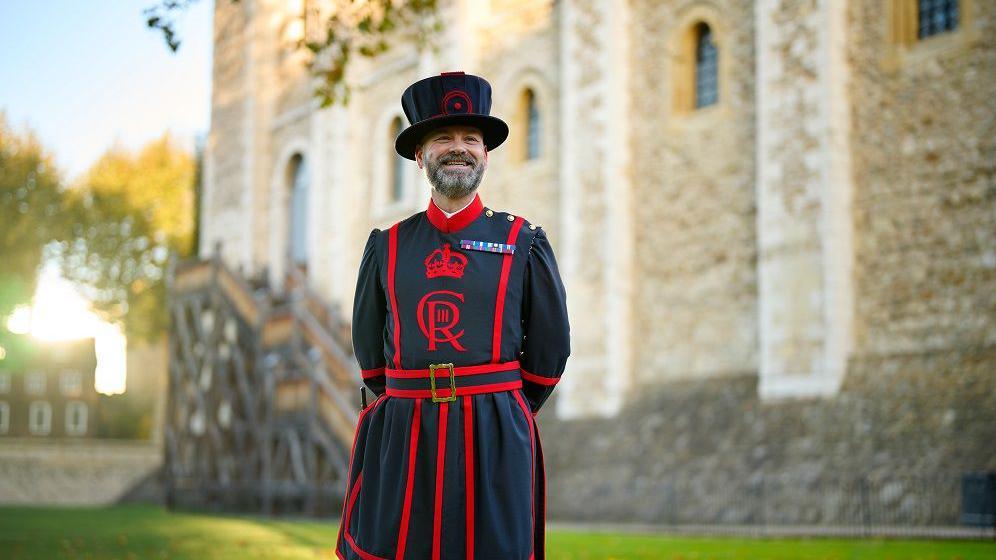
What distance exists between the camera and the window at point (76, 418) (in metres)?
53.0

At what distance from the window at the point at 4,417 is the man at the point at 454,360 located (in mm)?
52701

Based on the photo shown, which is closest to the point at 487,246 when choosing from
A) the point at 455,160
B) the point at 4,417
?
the point at 455,160

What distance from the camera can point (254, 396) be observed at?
21578 millimetres

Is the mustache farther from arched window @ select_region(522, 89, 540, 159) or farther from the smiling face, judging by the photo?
arched window @ select_region(522, 89, 540, 159)

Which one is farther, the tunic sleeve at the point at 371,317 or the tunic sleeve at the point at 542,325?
the tunic sleeve at the point at 371,317

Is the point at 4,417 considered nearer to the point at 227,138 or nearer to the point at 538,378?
the point at 227,138

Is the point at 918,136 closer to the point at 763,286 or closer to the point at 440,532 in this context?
the point at 763,286

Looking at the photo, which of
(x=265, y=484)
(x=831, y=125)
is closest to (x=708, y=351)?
(x=831, y=125)

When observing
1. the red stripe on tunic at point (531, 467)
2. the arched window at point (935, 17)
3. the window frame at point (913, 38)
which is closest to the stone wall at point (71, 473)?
the window frame at point (913, 38)

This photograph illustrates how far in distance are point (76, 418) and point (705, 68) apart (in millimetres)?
43219

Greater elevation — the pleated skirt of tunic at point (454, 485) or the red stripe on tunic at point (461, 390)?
the red stripe on tunic at point (461, 390)

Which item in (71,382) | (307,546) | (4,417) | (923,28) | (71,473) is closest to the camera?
(307,546)

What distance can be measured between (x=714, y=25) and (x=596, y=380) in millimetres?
6165

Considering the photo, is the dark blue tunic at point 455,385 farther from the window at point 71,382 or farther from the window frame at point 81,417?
the window at point 71,382
